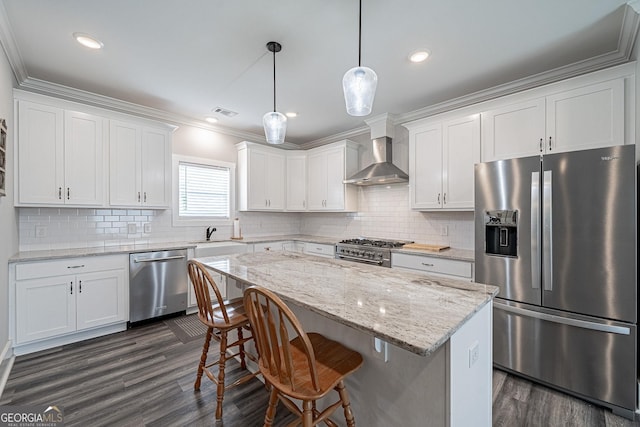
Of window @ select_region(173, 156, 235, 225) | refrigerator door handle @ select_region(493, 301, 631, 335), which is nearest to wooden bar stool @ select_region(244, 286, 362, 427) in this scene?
refrigerator door handle @ select_region(493, 301, 631, 335)

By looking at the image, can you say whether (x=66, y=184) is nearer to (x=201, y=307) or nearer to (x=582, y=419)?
(x=201, y=307)

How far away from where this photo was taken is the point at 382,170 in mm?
3902

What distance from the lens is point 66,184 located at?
3039 millimetres

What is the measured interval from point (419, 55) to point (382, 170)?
1599 mm

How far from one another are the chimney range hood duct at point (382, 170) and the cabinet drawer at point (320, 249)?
1.06 meters

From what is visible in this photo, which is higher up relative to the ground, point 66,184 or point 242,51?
point 242,51

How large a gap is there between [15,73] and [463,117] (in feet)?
15.1

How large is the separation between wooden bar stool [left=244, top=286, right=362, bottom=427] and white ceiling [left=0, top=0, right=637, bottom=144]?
2.00 m

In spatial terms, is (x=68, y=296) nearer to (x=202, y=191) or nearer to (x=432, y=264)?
(x=202, y=191)

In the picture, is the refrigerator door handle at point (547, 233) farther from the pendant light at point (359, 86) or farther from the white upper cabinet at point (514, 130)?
the pendant light at point (359, 86)

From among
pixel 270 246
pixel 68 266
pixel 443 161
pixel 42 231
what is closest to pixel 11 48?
pixel 42 231

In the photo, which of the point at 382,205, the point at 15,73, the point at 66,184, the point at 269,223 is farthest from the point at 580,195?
the point at 15,73

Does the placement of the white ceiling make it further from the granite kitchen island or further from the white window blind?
the granite kitchen island

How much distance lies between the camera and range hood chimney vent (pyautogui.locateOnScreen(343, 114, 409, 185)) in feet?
12.7
